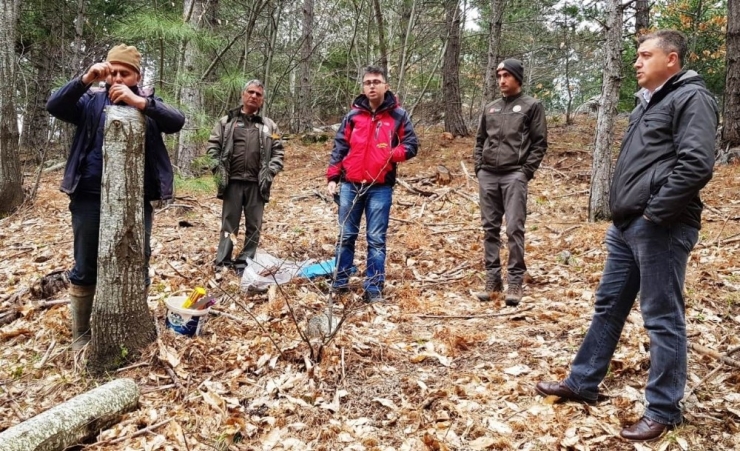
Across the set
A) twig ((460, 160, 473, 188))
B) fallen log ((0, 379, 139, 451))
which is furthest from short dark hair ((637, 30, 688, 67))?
twig ((460, 160, 473, 188))

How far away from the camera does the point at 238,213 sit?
569 cm

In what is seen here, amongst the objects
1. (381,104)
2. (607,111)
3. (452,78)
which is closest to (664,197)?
(381,104)

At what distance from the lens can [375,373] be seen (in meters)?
3.62

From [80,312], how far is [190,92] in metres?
5.28

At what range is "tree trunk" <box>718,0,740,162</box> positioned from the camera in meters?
9.44

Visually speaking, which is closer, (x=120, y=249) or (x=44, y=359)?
(x=120, y=249)

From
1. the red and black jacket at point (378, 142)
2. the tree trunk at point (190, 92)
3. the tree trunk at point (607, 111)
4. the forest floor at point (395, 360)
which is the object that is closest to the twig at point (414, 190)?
the forest floor at point (395, 360)

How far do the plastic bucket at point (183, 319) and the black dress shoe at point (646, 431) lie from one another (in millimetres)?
3126

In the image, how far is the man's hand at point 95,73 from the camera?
333 cm

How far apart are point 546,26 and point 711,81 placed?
849cm

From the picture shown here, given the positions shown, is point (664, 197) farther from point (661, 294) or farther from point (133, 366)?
point (133, 366)

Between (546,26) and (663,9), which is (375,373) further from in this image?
(546,26)

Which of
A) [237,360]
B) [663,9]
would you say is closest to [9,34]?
[237,360]

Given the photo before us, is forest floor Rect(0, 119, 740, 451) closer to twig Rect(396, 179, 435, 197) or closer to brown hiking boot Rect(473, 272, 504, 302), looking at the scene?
brown hiking boot Rect(473, 272, 504, 302)
